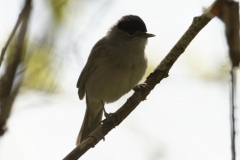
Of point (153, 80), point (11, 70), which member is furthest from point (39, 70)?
point (153, 80)

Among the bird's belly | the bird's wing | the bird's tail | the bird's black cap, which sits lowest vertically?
the bird's tail

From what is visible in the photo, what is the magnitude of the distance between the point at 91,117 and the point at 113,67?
143 cm

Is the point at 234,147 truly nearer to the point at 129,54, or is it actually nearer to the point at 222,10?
the point at 222,10

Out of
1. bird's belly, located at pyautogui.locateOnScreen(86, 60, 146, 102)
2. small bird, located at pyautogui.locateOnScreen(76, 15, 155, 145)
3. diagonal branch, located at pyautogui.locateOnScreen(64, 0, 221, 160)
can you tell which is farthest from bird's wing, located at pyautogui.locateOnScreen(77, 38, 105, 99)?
diagonal branch, located at pyautogui.locateOnScreen(64, 0, 221, 160)

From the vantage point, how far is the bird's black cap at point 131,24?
6199 mm

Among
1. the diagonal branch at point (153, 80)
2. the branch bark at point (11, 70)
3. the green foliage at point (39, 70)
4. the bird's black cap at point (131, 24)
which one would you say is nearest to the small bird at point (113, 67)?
the bird's black cap at point (131, 24)

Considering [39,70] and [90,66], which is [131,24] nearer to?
[90,66]

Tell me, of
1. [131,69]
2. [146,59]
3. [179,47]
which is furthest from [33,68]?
[146,59]

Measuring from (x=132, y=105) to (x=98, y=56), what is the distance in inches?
74.9

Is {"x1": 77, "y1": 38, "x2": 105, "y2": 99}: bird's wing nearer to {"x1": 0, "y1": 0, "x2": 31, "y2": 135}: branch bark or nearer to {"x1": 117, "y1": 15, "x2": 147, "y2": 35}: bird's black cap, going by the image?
{"x1": 117, "y1": 15, "x2": 147, "y2": 35}: bird's black cap

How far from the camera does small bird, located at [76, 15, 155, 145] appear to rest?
5.71 m

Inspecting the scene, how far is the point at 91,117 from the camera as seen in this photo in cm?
671

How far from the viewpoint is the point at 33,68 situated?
280 cm

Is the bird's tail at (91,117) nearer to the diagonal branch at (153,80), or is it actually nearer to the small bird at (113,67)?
the small bird at (113,67)
